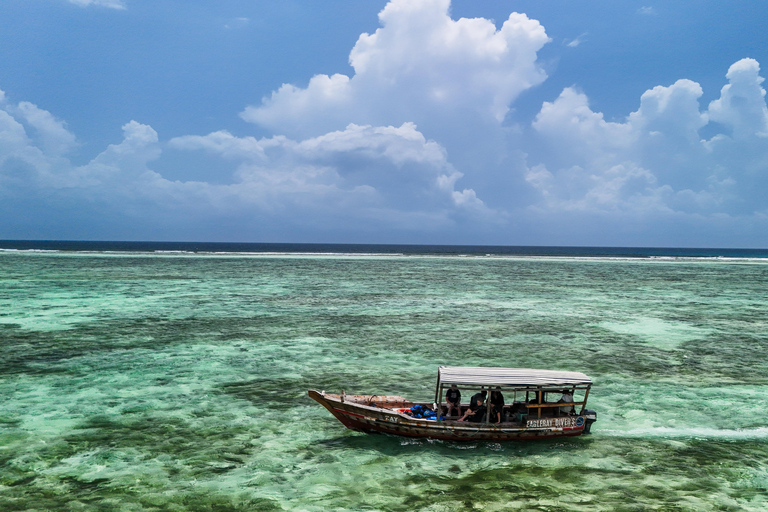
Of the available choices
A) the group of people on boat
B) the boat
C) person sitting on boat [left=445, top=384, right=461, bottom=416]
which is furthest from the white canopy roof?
person sitting on boat [left=445, top=384, right=461, bottom=416]

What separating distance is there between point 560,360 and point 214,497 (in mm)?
16631

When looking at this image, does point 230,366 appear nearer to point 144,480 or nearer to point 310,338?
point 310,338

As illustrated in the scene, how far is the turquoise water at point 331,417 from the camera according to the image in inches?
419

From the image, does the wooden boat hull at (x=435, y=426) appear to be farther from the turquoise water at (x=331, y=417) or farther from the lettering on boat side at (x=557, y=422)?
the turquoise water at (x=331, y=417)

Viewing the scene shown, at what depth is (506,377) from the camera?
42.7 ft

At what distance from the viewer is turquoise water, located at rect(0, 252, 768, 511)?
1063 centimetres

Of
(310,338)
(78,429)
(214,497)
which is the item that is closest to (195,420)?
(78,429)

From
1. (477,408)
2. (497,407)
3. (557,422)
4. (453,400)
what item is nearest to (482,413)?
(477,408)

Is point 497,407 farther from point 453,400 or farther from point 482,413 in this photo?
point 453,400

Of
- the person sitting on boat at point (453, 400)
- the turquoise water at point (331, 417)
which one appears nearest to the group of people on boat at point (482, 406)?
the person sitting on boat at point (453, 400)

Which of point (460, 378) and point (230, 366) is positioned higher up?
point (460, 378)

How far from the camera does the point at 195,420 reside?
14617 mm

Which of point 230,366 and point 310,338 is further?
point 310,338

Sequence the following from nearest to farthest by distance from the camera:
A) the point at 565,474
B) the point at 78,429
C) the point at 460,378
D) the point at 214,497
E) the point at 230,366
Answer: the point at 214,497 < the point at 565,474 < the point at 460,378 < the point at 78,429 < the point at 230,366
